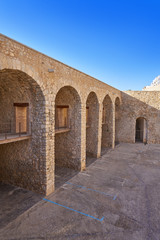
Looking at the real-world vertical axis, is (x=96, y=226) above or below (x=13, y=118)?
below

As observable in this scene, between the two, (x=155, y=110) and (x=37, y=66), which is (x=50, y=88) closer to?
(x=37, y=66)

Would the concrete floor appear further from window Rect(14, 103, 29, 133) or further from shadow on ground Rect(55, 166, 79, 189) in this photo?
window Rect(14, 103, 29, 133)

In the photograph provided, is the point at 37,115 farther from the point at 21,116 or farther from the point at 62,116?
the point at 62,116

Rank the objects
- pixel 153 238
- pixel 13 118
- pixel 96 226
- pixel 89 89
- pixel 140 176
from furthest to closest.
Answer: pixel 89 89
pixel 140 176
pixel 13 118
pixel 96 226
pixel 153 238

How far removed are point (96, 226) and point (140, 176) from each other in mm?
5507

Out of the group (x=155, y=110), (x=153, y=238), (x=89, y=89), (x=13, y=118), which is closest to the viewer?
(x=153, y=238)

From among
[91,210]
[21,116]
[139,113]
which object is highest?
[139,113]

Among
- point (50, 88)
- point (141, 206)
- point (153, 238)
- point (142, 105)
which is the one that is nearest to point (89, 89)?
point (50, 88)

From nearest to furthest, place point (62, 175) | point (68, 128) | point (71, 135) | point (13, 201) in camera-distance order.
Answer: point (13, 201)
point (62, 175)
point (68, 128)
point (71, 135)

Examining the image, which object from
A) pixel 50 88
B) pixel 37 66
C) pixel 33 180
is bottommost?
pixel 33 180

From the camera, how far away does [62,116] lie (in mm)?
11172

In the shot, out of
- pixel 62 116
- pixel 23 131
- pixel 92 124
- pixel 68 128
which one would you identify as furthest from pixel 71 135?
pixel 23 131

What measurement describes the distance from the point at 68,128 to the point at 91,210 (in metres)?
5.50

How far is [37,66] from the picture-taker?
7090 mm
